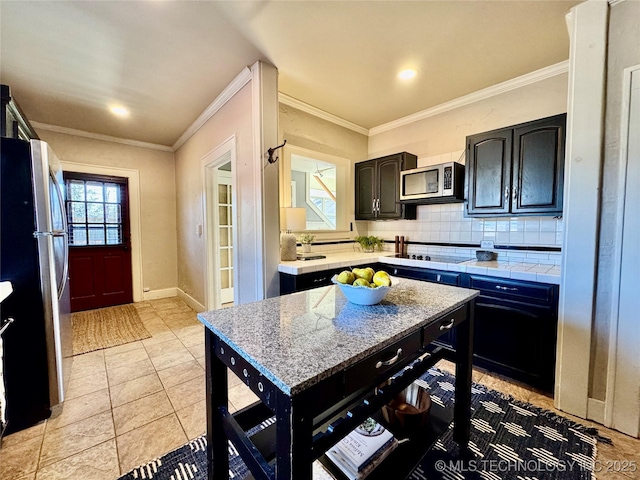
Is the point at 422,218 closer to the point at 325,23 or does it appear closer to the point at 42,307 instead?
the point at 325,23

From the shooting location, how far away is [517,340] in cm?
206

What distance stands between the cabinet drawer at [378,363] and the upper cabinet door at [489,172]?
1958 millimetres

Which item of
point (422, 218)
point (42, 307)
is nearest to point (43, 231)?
point (42, 307)

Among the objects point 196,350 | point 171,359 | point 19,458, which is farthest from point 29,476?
point 196,350

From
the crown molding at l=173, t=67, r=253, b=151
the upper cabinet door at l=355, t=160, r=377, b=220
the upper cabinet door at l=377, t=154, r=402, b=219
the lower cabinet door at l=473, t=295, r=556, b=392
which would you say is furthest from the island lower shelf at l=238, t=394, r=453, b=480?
the crown molding at l=173, t=67, r=253, b=151

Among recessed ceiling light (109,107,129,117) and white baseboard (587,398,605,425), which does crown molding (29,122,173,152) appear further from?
white baseboard (587,398,605,425)

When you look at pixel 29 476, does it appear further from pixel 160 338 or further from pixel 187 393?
pixel 160 338

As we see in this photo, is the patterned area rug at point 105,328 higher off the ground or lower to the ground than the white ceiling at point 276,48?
lower

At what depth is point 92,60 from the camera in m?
2.26

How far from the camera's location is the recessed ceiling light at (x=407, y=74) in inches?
94.8

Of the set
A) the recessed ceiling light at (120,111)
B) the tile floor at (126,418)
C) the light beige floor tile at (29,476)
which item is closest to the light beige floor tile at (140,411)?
the tile floor at (126,418)

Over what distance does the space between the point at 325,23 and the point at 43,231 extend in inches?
89.5

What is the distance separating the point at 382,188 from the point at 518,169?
1.41 m

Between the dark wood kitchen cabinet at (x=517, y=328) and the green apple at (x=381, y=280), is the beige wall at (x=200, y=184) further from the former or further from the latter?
the dark wood kitchen cabinet at (x=517, y=328)
